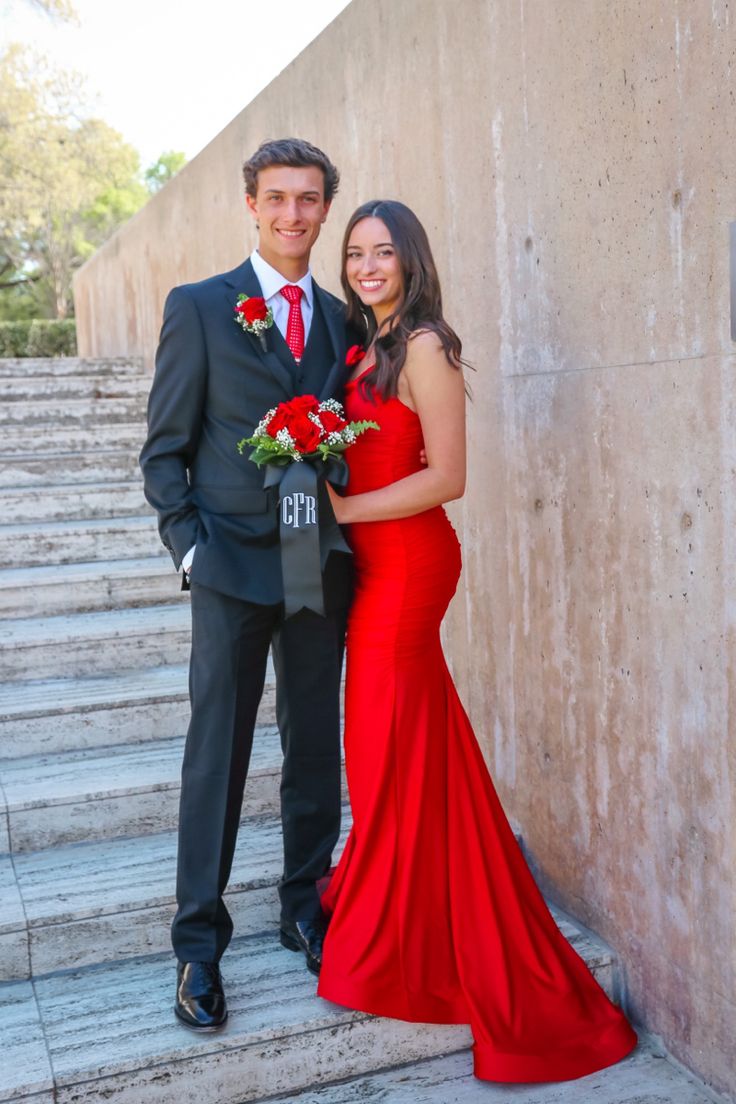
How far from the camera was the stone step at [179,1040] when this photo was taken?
2604 mm

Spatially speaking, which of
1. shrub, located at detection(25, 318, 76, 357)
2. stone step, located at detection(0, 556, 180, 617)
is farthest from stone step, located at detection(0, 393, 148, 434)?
shrub, located at detection(25, 318, 76, 357)

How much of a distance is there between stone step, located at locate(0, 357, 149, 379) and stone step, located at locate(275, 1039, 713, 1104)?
24.0 ft

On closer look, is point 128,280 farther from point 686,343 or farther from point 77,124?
point 77,124

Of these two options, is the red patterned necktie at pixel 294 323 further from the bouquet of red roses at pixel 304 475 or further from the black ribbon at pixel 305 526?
the black ribbon at pixel 305 526

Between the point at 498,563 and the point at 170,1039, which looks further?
the point at 498,563

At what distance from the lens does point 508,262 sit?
10.9 feet

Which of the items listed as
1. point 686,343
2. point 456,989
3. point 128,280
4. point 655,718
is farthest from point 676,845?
point 128,280

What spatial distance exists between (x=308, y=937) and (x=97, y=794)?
90 centimetres

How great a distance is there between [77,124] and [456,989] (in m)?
28.3

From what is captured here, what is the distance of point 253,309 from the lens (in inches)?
108

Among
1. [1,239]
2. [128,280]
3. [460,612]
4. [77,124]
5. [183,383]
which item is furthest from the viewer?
[1,239]

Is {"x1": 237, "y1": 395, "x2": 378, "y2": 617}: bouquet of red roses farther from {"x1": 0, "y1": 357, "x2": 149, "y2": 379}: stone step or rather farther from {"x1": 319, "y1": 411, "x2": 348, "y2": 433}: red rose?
{"x1": 0, "y1": 357, "x2": 149, "y2": 379}: stone step

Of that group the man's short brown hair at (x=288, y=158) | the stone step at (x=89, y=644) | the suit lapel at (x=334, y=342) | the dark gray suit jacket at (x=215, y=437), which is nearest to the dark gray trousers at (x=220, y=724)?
the dark gray suit jacket at (x=215, y=437)

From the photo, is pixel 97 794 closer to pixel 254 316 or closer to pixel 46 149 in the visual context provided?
pixel 254 316
